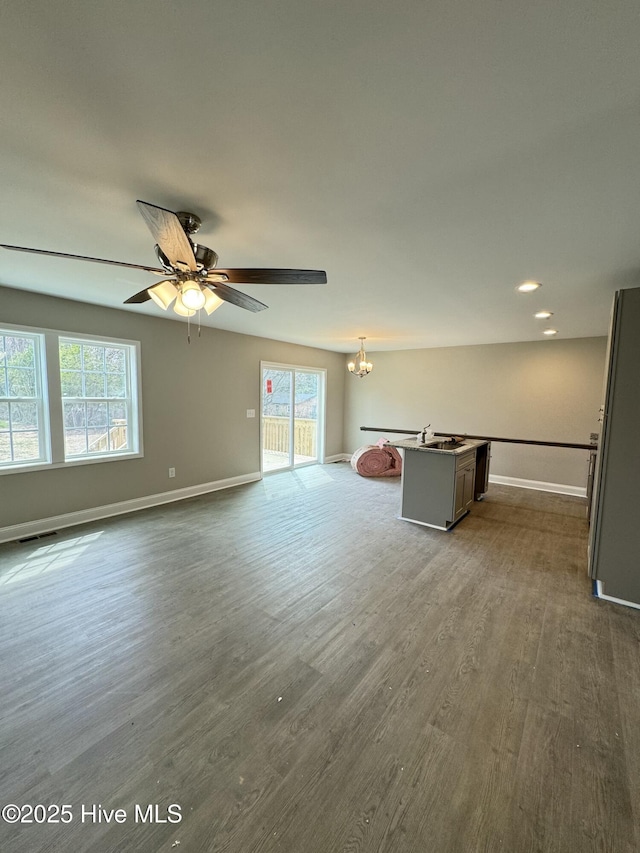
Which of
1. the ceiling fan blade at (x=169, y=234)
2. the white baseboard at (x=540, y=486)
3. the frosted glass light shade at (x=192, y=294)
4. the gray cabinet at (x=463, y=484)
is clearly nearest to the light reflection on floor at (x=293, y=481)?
the gray cabinet at (x=463, y=484)

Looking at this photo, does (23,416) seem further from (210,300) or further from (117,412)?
(210,300)

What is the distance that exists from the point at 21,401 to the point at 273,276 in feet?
10.9

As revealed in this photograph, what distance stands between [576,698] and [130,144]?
130 inches

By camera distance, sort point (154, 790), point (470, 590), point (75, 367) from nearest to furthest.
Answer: point (154, 790) < point (470, 590) < point (75, 367)

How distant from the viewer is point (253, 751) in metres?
1.46

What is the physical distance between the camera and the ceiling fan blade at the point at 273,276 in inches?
74.7

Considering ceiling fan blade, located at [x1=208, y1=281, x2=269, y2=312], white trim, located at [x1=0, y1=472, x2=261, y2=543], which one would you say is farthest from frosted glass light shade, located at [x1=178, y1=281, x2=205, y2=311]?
white trim, located at [x1=0, y1=472, x2=261, y2=543]

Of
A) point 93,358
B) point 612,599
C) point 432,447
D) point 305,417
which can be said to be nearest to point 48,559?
point 93,358

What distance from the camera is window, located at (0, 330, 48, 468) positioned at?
136 inches

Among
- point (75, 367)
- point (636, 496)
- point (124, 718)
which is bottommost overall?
point (124, 718)

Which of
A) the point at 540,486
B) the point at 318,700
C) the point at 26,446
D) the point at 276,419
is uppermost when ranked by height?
the point at 276,419

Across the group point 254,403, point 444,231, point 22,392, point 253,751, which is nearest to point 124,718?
point 253,751

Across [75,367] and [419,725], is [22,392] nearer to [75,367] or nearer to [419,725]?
[75,367]

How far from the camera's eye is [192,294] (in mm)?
2014
